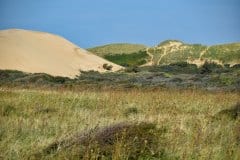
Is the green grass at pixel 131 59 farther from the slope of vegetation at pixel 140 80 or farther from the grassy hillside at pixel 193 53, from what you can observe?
the slope of vegetation at pixel 140 80

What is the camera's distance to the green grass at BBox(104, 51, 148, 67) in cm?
10154

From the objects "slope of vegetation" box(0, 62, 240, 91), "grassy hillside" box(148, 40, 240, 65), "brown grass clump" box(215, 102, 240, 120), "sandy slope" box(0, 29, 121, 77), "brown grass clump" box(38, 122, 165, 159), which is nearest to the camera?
"brown grass clump" box(38, 122, 165, 159)

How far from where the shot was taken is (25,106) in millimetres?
12969

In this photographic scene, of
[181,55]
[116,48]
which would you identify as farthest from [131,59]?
[116,48]

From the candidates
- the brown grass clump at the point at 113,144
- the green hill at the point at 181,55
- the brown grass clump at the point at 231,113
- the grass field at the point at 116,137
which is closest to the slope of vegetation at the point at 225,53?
the green hill at the point at 181,55

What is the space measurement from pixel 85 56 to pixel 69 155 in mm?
72305

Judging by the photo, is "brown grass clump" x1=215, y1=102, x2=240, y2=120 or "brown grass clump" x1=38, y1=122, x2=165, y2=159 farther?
"brown grass clump" x1=215, y1=102, x2=240, y2=120

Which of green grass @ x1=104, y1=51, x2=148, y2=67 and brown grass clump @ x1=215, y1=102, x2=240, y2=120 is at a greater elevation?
green grass @ x1=104, y1=51, x2=148, y2=67

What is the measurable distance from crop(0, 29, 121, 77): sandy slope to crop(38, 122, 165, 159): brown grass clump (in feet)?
173

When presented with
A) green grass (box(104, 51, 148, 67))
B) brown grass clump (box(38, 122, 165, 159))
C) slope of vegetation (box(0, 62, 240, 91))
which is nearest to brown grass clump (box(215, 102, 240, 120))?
brown grass clump (box(38, 122, 165, 159))

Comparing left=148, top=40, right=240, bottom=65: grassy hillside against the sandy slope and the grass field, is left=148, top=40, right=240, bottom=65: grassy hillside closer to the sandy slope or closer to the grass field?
the sandy slope

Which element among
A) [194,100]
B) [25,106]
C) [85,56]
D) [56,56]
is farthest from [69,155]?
[85,56]

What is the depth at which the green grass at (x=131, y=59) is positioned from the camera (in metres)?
102

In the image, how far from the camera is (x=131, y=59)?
109 metres
